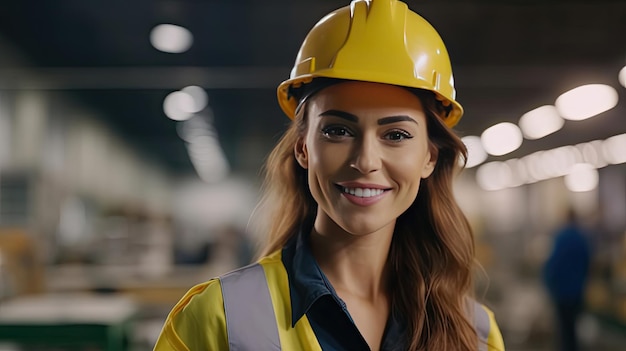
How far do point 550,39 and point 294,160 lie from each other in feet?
17.3

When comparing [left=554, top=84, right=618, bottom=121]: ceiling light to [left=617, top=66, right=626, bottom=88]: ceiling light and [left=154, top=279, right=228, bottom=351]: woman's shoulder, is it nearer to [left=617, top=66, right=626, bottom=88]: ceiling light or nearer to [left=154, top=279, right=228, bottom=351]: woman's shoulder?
[left=617, top=66, right=626, bottom=88]: ceiling light

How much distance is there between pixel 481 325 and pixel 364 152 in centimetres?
43

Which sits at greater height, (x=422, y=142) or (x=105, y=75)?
(x=105, y=75)

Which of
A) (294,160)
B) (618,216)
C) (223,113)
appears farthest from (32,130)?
(294,160)

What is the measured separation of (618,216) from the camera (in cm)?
824

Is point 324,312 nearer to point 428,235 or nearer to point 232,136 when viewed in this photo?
point 428,235

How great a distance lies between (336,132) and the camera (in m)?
1.22

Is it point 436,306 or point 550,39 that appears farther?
point 550,39

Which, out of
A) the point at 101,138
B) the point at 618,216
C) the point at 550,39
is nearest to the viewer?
the point at 550,39

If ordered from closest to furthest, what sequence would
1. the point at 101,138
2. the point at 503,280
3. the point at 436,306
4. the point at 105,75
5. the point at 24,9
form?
the point at 436,306 → the point at 24,9 → the point at 105,75 → the point at 503,280 → the point at 101,138

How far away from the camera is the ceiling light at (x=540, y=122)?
7.65 metres

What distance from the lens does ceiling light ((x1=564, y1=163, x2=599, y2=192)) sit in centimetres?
853

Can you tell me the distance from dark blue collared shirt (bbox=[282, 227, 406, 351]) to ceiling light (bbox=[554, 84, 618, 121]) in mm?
6055

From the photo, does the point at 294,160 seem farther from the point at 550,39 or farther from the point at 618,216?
the point at 618,216
